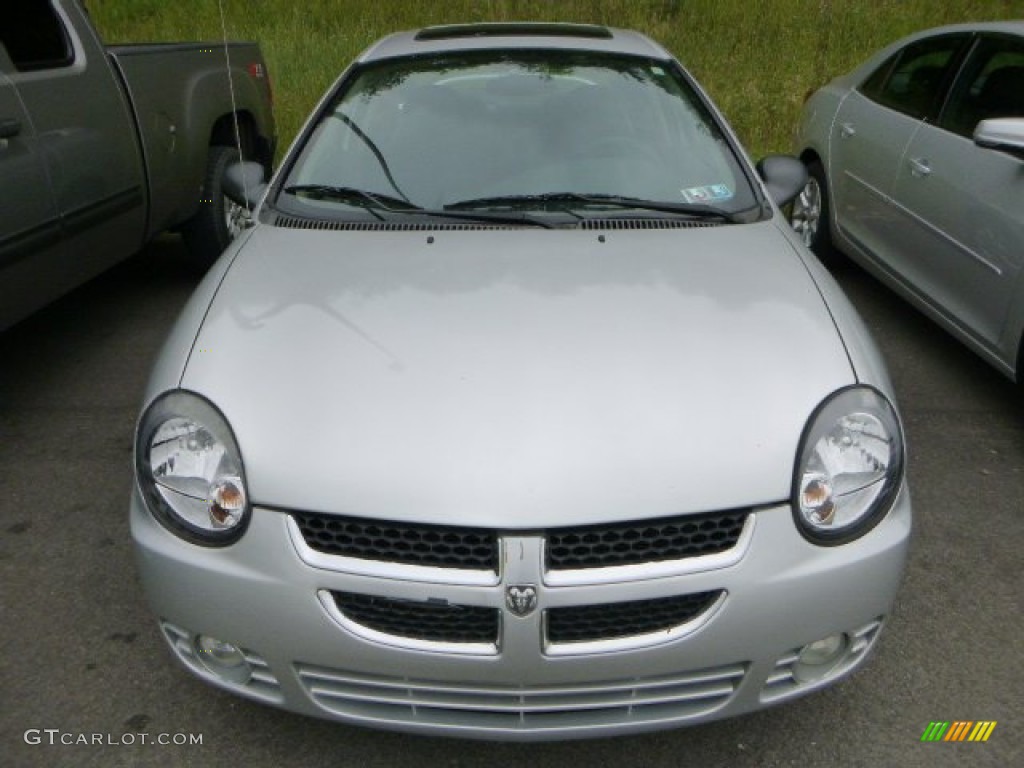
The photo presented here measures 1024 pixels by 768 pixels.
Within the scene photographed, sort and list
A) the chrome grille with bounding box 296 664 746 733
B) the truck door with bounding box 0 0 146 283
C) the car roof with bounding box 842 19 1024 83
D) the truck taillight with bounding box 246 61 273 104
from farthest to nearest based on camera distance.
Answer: the truck taillight with bounding box 246 61 273 104
the car roof with bounding box 842 19 1024 83
the truck door with bounding box 0 0 146 283
the chrome grille with bounding box 296 664 746 733

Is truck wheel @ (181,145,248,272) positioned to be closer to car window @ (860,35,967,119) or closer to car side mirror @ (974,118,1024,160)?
car window @ (860,35,967,119)

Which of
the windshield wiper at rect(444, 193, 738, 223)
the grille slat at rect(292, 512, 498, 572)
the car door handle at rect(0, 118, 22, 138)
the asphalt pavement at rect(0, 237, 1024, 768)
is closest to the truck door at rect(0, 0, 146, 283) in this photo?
the car door handle at rect(0, 118, 22, 138)

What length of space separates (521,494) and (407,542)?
0.24m

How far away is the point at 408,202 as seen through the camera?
9.95 ft

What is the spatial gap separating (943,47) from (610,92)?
2.18 meters

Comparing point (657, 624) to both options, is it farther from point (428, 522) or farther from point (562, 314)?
point (562, 314)

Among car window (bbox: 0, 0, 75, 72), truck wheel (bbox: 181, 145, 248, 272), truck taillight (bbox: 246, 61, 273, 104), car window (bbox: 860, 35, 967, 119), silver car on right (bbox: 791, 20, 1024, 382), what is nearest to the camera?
silver car on right (bbox: 791, 20, 1024, 382)

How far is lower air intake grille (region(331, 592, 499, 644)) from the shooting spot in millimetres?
1943

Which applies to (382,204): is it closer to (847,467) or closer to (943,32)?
(847,467)

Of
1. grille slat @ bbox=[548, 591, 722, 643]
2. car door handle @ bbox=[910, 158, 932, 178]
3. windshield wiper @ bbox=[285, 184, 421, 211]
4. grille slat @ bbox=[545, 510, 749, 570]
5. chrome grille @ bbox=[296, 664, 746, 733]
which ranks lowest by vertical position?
chrome grille @ bbox=[296, 664, 746, 733]

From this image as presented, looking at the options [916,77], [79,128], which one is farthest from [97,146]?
[916,77]

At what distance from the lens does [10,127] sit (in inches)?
145

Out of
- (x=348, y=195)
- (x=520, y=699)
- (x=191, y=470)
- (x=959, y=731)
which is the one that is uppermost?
(x=348, y=195)

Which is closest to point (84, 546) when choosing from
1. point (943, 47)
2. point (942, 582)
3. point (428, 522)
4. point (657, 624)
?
point (428, 522)
